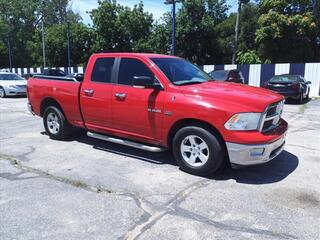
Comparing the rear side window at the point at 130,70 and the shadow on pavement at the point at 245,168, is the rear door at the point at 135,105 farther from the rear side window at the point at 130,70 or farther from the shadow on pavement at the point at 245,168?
the shadow on pavement at the point at 245,168

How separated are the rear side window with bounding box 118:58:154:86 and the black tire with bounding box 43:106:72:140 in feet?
6.34

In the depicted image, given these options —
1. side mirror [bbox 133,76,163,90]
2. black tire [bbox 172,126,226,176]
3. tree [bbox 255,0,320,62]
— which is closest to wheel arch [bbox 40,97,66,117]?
side mirror [bbox 133,76,163,90]

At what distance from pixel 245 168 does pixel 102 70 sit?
3.19 metres

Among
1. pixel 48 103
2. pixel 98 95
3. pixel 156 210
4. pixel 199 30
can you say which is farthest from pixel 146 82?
pixel 199 30

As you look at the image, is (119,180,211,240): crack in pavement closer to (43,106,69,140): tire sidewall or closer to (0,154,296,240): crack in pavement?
(0,154,296,240): crack in pavement

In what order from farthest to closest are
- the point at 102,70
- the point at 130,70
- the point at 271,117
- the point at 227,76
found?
the point at 227,76 → the point at 102,70 → the point at 130,70 → the point at 271,117

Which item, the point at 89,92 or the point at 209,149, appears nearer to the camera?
the point at 209,149

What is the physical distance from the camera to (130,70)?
20.3 ft

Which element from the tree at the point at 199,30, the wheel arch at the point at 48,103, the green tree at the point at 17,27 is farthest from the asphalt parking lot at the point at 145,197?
the green tree at the point at 17,27

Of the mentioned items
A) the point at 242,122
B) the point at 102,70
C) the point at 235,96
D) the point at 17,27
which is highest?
the point at 17,27

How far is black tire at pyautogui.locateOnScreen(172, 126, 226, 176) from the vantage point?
507 cm

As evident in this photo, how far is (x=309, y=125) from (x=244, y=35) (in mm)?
31266

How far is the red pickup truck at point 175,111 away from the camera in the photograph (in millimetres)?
4918

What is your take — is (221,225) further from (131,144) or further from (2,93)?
(2,93)
